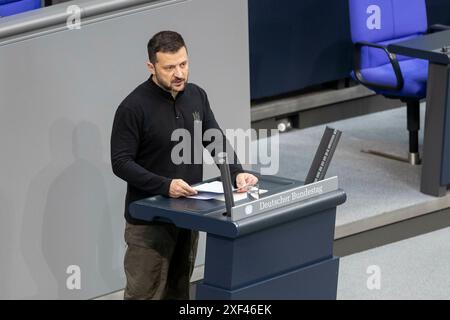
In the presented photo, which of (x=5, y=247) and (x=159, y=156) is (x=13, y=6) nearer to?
(x=5, y=247)

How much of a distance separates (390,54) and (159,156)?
3022 millimetres

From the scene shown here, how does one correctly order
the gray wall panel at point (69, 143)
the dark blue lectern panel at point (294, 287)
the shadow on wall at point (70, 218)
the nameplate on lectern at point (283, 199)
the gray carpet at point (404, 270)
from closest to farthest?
the nameplate on lectern at point (283, 199) < the dark blue lectern panel at point (294, 287) < the gray wall panel at point (69, 143) < the shadow on wall at point (70, 218) < the gray carpet at point (404, 270)

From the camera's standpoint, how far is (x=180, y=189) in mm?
4965

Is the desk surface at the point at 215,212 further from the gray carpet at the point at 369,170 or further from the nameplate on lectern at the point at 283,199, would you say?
the gray carpet at the point at 369,170

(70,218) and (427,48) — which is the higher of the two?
(427,48)

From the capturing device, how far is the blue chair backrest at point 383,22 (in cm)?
805

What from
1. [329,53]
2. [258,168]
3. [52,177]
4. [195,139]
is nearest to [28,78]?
[52,177]

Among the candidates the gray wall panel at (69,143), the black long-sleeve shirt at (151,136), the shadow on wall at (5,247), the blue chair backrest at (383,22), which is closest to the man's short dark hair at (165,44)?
the black long-sleeve shirt at (151,136)

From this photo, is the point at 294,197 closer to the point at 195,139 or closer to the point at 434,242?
the point at 195,139

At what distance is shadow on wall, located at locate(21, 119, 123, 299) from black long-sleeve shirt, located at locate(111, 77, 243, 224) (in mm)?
684

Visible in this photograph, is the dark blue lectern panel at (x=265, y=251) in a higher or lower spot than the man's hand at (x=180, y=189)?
lower

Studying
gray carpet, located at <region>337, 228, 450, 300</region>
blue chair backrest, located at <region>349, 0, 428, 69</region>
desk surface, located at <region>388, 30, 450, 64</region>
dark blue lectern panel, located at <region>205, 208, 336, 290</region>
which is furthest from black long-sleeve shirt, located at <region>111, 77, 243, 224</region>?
blue chair backrest, located at <region>349, 0, 428, 69</region>

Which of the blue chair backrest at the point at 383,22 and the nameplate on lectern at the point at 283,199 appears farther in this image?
the blue chair backrest at the point at 383,22

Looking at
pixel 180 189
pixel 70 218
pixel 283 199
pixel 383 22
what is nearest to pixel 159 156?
pixel 180 189
